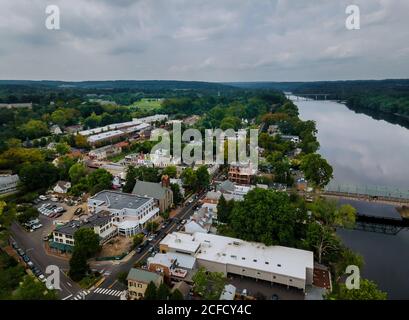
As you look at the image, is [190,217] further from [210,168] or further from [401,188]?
[401,188]

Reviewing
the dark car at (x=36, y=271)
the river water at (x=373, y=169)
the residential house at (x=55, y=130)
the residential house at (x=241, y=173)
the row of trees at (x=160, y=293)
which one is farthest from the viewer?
the residential house at (x=55, y=130)

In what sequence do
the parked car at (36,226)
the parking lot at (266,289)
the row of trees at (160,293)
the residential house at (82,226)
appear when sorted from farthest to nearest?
1. the parked car at (36,226)
2. the residential house at (82,226)
3. the parking lot at (266,289)
4. the row of trees at (160,293)

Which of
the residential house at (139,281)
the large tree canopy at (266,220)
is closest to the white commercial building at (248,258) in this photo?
the large tree canopy at (266,220)

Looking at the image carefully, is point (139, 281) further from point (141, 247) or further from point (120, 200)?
point (120, 200)

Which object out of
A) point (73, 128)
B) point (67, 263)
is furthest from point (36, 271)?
point (73, 128)

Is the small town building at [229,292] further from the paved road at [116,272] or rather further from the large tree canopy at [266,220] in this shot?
the paved road at [116,272]

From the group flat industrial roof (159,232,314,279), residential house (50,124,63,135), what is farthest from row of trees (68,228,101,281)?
residential house (50,124,63,135)
